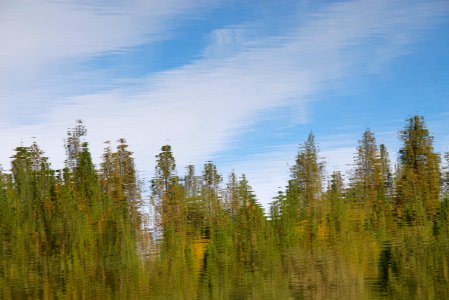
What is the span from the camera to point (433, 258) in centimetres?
3250

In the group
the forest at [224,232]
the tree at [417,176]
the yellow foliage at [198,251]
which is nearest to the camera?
the forest at [224,232]

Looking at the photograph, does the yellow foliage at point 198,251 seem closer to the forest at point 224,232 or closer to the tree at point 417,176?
the forest at point 224,232

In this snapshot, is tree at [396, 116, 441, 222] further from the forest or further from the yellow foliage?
the yellow foliage

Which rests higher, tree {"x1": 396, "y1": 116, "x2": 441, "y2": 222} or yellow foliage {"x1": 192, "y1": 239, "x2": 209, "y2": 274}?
tree {"x1": 396, "y1": 116, "x2": 441, "y2": 222}

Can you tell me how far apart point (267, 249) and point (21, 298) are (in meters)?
15.4

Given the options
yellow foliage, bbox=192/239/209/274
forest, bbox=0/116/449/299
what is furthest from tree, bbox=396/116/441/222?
yellow foliage, bbox=192/239/209/274

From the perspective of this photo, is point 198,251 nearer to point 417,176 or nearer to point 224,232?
point 224,232

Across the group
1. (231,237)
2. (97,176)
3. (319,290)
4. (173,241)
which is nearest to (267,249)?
(231,237)

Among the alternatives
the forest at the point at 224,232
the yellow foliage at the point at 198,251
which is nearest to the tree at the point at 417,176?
the forest at the point at 224,232

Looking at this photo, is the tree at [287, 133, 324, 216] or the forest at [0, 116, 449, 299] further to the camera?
Answer: the tree at [287, 133, 324, 216]

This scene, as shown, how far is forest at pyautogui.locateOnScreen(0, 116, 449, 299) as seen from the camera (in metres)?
30.1

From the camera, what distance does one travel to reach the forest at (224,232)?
3009 centimetres

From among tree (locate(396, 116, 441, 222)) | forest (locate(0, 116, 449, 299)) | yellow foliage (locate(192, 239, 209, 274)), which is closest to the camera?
forest (locate(0, 116, 449, 299))

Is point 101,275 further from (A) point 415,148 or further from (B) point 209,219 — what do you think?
(A) point 415,148
